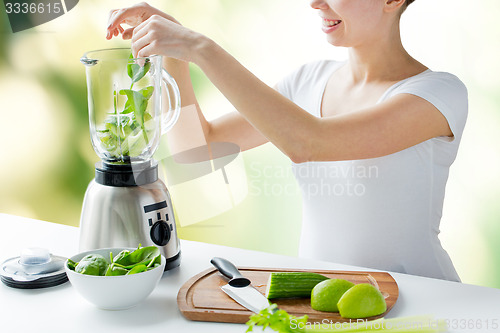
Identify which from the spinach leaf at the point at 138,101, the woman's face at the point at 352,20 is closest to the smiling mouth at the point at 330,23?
the woman's face at the point at 352,20

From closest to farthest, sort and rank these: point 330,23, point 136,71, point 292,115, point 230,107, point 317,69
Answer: point 136,71 → point 292,115 → point 330,23 → point 317,69 → point 230,107

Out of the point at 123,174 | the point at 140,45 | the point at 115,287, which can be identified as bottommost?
the point at 115,287

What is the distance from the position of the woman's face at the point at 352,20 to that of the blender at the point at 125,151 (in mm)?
466

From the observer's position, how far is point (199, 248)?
138 cm

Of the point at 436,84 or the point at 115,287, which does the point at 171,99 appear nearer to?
the point at 115,287

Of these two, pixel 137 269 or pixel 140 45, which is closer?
pixel 137 269

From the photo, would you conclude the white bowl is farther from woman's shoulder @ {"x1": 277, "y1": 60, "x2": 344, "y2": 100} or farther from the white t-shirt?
woman's shoulder @ {"x1": 277, "y1": 60, "x2": 344, "y2": 100}

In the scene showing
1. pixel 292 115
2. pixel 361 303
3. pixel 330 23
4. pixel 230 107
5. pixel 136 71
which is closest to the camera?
pixel 361 303

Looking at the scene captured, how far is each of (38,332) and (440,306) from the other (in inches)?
26.2

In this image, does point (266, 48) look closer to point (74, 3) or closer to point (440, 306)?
point (74, 3)

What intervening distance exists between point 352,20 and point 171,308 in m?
0.78

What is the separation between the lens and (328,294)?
3.32 ft

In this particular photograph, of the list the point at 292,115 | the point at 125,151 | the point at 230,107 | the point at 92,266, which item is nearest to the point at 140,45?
the point at 125,151

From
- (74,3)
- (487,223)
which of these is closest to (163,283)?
(487,223)
